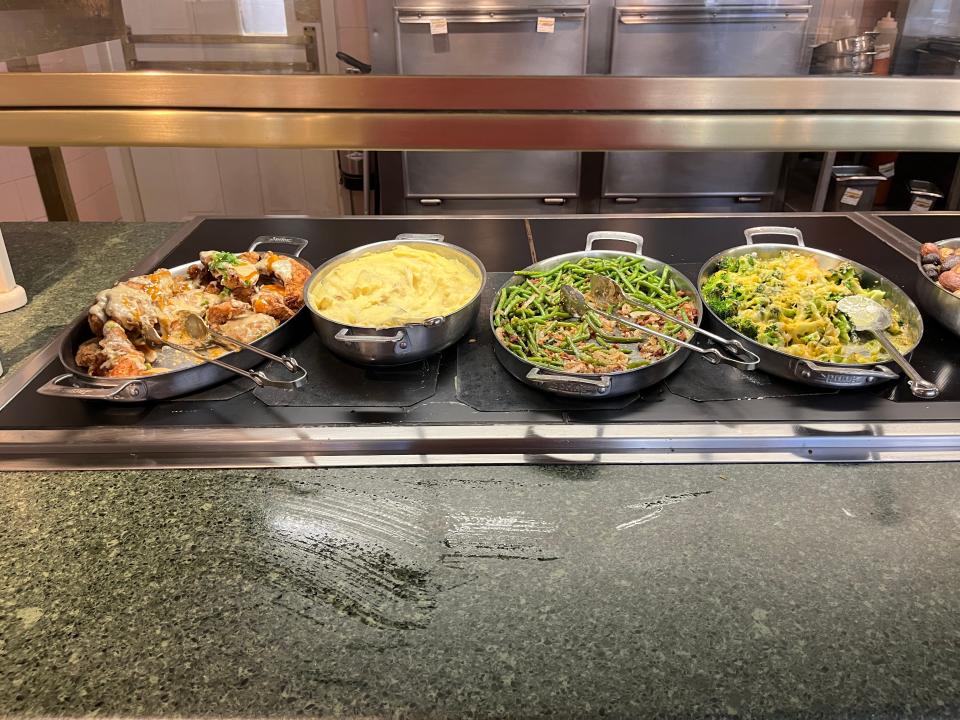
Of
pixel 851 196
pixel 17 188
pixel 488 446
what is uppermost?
pixel 488 446

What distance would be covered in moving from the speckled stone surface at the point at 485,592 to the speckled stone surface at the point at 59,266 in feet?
1.70

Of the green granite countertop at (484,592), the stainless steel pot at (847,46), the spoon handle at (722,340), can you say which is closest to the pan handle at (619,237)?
the spoon handle at (722,340)

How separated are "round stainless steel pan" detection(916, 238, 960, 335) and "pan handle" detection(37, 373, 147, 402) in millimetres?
1580

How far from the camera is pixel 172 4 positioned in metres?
0.93

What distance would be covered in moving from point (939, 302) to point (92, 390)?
166 centimetres

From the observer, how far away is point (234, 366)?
1.23 meters

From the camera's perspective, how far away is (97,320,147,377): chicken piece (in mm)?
1189

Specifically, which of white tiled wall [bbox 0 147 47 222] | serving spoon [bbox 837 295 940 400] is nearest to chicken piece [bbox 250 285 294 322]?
serving spoon [bbox 837 295 940 400]

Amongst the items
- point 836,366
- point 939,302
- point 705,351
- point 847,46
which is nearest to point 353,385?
point 705,351

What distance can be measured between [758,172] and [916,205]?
839 mm

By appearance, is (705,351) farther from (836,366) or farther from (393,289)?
(393,289)

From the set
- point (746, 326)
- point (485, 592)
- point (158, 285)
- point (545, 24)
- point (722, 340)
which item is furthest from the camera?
point (545, 24)

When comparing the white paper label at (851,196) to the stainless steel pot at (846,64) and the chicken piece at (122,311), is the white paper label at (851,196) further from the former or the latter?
the chicken piece at (122,311)

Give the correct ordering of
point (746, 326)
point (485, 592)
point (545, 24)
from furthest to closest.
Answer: point (545, 24), point (746, 326), point (485, 592)
